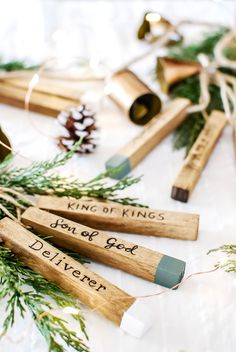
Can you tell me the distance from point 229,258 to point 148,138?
25 centimetres

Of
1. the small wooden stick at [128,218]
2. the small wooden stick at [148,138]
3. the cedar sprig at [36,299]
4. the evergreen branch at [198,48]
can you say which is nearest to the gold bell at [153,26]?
the evergreen branch at [198,48]

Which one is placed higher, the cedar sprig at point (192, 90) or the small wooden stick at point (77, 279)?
the cedar sprig at point (192, 90)

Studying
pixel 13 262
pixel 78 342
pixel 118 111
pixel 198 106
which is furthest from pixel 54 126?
pixel 78 342

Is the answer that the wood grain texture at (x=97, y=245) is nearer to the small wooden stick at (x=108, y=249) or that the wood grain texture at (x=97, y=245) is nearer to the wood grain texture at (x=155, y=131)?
the small wooden stick at (x=108, y=249)

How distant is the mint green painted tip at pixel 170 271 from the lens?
0.60m

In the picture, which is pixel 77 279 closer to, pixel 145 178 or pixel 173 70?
pixel 145 178

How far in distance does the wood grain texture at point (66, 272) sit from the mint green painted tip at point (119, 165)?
202 millimetres

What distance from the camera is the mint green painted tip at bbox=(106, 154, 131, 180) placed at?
78cm

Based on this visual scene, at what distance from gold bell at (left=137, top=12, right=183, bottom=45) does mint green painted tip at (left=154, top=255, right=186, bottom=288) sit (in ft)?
1.74

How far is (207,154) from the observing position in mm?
814

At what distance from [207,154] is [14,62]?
1.41 feet

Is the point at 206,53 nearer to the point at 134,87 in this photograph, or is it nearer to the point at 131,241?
the point at 134,87

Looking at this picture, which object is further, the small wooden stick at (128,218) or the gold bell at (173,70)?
the gold bell at (173,70)

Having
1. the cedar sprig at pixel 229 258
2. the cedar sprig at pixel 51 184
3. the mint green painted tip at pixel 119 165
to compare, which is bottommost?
the cedar sprig at pixel 229 258
